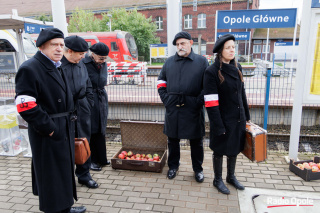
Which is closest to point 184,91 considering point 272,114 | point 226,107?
point 226,107

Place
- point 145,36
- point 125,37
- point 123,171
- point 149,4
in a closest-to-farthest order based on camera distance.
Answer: point 123,171 < point 125,37 < point 145,36 < point 149,4

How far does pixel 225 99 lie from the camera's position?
10.4 feet

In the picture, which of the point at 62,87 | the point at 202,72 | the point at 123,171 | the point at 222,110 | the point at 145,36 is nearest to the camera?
the point at 62,87

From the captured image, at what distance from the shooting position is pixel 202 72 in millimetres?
3516

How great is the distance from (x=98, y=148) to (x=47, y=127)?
6.81 ft

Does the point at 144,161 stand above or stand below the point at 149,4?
below

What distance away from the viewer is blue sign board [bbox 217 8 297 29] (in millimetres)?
4559

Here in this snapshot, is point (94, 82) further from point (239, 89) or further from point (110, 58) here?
point (110, 58)

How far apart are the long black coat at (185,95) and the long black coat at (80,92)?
3.62 ft

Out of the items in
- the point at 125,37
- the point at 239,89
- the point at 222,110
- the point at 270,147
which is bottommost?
the point at 270,147

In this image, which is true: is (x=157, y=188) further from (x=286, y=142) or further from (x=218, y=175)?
(x=286, y=142)

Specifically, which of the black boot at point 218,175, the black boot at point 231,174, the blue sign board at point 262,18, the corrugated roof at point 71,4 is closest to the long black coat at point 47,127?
the black boot at point 218,175

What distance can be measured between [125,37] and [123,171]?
1649 centimetres

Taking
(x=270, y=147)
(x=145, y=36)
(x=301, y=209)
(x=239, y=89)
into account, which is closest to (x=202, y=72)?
(x=239, y=89)
